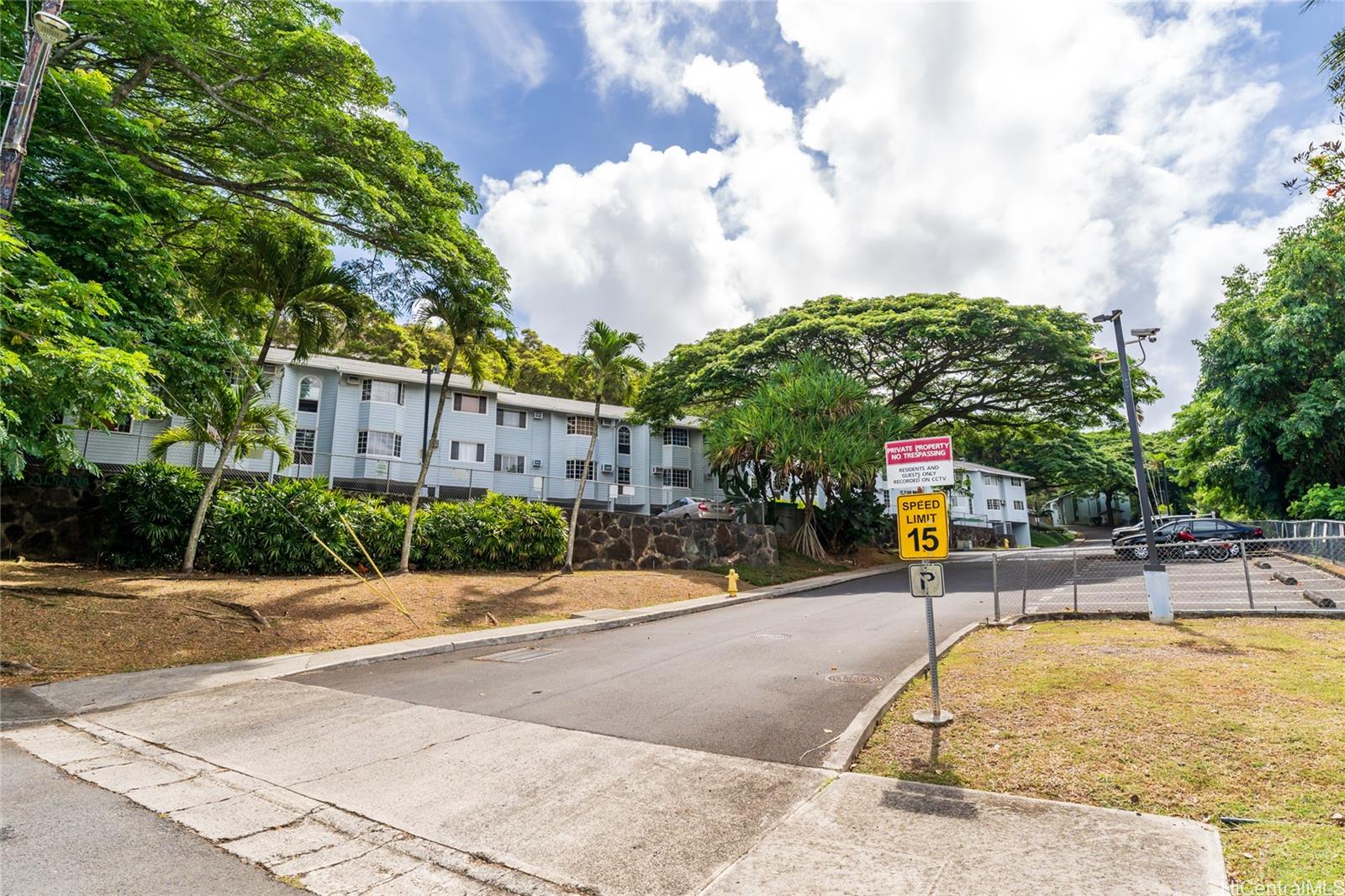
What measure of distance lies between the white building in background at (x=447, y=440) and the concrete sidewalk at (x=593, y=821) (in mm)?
21220

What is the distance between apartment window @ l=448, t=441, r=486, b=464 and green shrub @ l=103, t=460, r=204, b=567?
19787 mm

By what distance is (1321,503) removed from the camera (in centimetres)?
2255

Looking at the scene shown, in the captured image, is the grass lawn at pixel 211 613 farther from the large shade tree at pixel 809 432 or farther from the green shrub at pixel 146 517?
the large shade tree at pixel 809 432

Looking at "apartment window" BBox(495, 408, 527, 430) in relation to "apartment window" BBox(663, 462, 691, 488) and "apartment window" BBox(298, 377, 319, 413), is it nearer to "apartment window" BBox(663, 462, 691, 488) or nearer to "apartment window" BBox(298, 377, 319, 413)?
"apartment window" BBox(298, 377, 319, 413)

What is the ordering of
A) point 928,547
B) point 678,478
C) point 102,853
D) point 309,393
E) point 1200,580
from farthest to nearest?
point 678,478 → point 309,393 → point 1200,580 → point 928,547 → point 102,853

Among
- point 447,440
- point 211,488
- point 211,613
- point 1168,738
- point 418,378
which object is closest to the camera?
point 1168,738

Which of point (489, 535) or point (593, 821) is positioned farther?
point (489, 535)

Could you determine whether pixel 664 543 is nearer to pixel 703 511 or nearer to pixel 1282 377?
pixel 703 511

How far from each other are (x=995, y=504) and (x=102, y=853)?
210ft

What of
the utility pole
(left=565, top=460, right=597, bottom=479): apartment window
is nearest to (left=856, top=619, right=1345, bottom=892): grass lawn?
the utility pole

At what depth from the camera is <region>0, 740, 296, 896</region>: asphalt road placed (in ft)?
11.1

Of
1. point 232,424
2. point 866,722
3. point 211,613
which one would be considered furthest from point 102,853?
point 232,424

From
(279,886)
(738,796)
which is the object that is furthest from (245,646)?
(738,796)

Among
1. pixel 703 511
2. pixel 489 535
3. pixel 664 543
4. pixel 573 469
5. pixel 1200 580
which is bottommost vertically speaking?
pixel 1200 580
